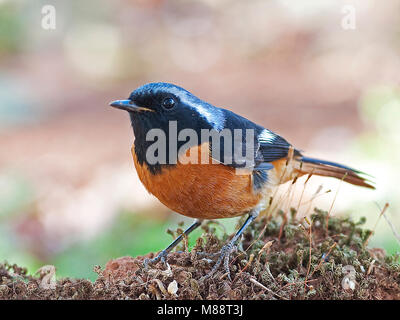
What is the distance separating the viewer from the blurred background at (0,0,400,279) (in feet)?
22.5

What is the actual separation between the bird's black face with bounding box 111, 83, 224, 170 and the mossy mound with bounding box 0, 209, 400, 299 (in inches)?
32.2

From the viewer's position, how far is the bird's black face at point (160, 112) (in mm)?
3652

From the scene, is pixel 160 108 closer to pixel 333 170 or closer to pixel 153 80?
pixel 333 170

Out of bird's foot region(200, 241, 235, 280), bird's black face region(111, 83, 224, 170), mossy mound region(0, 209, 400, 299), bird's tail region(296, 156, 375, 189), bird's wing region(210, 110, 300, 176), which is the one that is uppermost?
bird's black face region(111, 83, 224, 170)

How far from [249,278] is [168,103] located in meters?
1.40

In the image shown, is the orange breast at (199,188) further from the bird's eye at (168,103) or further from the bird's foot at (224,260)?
the bird's eye at (168,103)

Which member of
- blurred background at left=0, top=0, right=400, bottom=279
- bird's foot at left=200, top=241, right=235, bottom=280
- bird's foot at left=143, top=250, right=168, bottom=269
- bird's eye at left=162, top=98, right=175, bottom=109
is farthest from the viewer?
blurred background at left=0, top=0, right=400, bottom=279

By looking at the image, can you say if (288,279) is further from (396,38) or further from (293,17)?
(293,17)

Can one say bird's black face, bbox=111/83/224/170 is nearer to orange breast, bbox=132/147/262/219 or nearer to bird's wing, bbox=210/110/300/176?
orange breast, bbox=132/147/262/219

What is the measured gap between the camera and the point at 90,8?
10602 mm

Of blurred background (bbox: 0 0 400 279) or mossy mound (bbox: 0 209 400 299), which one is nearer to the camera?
mossy mound (bbox: 0 209 400 299)

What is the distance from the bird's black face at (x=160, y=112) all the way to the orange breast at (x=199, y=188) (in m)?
0.14

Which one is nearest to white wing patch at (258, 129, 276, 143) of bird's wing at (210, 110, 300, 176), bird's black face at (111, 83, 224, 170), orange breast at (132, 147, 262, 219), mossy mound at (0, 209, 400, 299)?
bird's wing at (210, 110, 300, 176)

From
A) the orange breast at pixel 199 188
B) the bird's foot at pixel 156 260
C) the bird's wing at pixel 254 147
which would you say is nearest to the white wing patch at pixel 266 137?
the bird's wing at pixel 254 147
